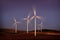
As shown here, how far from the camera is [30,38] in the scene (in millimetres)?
7125

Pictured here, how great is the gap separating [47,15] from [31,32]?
41.6 inches

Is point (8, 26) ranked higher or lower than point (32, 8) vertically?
lower

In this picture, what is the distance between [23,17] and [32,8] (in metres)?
0.56

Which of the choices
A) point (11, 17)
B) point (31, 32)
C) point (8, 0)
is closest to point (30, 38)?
point (31, 32)

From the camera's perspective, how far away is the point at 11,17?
26.6 feet

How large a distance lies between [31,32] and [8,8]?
58.1 inches

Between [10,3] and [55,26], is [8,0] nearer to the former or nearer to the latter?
[10,3]

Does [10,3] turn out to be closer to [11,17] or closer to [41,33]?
[11,17]

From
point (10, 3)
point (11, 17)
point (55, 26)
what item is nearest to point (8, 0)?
point (10, 3)

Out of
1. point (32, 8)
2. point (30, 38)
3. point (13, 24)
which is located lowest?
point (30, 38)

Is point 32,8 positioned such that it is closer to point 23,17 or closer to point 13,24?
point 23,17

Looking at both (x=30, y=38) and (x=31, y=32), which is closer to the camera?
(x=30, y=38)

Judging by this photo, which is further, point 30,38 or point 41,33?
point 41,33

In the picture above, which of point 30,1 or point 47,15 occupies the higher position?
point 30,1
